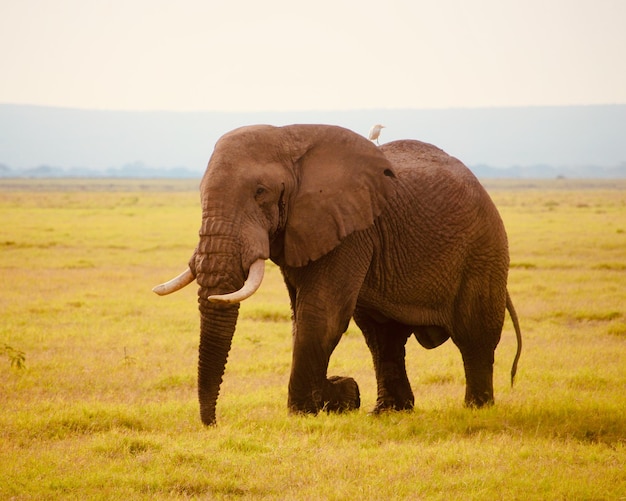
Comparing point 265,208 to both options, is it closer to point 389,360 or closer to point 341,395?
point 341,395

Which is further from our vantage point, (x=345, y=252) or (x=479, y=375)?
(x=479, y=375)

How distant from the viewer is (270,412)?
859 cm

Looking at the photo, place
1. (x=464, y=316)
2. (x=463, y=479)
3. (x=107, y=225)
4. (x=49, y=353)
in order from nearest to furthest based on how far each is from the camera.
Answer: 1. (x=463, y=479)
2. (x=464, y=316)
3. (x=49, y=353)
4. (x=107, y=225)

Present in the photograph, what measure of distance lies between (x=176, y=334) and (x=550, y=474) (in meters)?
7.59

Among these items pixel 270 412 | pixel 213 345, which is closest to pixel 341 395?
pixel 270 412

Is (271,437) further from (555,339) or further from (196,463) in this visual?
(555,339)

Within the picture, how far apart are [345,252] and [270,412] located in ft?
5.65

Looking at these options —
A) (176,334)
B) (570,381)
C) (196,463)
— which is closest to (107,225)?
(176,334)

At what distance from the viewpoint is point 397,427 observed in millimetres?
8000

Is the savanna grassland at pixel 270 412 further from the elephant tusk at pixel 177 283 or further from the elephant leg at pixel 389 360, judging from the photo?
the elephant tusk at pixel 177 283

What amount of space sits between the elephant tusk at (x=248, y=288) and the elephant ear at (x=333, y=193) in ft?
1.79

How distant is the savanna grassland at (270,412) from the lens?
636 centimetres

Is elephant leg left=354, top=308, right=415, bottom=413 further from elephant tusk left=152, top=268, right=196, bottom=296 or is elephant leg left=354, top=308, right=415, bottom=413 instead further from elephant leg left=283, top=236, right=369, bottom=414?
elephant tusk left=152, top=268, right=196, bottom=296

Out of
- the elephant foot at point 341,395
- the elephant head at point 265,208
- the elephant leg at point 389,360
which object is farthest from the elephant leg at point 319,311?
the elephant leg at point 389,360
